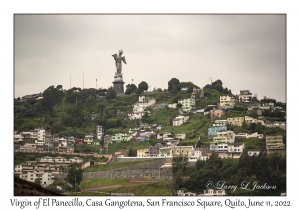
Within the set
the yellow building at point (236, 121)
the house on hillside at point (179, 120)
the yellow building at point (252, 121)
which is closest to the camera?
the yellow building at point (252, 121)

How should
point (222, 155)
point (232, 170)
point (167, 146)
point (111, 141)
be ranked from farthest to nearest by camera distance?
1. point (111, 141)
2. point (167, 146)
3. point (222, 155)
4. point (232, 170)

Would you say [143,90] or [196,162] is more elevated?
[143,90]

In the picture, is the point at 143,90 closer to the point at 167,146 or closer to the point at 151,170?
the point at 167,146

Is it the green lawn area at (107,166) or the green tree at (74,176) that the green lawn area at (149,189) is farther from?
the green lawn area at (107,166)

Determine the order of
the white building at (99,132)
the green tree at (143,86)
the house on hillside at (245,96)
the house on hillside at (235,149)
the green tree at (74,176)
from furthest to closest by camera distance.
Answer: the green tree at (143,86), the house on hillside at (245,96), the white building at (99,132), the house on hillside at (235,149), the green tree at (74,176)

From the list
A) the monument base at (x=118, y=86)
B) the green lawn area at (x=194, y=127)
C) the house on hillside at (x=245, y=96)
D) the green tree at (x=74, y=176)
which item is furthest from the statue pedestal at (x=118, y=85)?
the green tree at (x=74, y=176)

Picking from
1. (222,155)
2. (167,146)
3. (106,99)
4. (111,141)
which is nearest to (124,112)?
(106,99)

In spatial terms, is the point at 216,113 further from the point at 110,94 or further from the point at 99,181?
the point at 99,181

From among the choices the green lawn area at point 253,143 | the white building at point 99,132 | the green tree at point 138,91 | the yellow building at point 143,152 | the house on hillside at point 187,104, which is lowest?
the yellow building at point 143,152

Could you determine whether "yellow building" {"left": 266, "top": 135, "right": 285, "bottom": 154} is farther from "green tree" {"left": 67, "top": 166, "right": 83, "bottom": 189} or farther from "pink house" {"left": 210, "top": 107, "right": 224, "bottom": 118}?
"green tree" {"left": 67, "top": 166, "right": 83, "bottom": 189}
